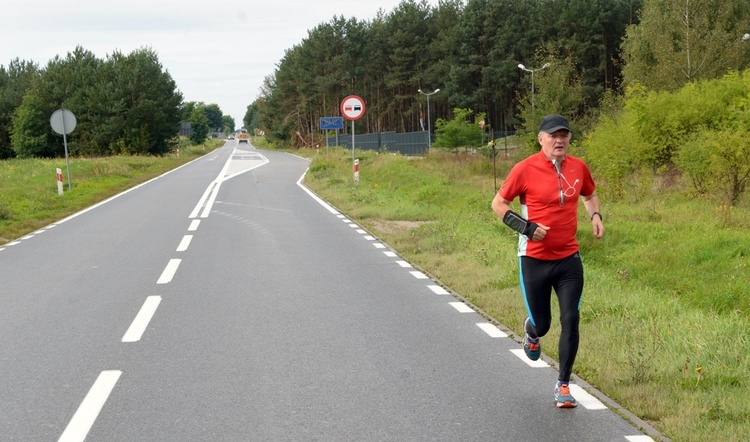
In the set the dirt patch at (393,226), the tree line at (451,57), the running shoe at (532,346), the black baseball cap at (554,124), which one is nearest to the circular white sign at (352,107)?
the dirt patch at (393,226)

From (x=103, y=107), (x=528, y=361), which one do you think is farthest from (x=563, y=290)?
(x=103, y=107)

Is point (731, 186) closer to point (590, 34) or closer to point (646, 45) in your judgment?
point (646, 45)

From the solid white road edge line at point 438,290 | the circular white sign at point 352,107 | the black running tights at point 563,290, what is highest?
the circular white sign at point 352,107

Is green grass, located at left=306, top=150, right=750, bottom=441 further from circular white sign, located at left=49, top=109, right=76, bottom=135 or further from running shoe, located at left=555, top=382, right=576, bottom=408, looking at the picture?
circular white sign, located at left=49, top=109, right=76, bottom=135

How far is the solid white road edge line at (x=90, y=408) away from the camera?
429 centimetres

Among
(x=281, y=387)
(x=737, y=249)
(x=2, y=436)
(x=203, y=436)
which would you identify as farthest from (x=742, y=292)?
(x=2, y=436)

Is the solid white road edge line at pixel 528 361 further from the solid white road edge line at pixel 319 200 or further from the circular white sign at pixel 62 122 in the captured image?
the circular white sign at pixel 62 122

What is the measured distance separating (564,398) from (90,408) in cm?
297

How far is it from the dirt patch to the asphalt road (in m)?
2.92

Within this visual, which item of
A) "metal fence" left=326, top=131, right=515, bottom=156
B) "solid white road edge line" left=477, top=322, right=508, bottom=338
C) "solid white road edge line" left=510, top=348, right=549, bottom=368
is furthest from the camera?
"metal fence" left=326, top=131, right=515, bottom=156

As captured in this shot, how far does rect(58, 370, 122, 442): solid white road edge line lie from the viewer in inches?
169

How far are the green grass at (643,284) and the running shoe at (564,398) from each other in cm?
37

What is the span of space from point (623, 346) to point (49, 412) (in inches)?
165

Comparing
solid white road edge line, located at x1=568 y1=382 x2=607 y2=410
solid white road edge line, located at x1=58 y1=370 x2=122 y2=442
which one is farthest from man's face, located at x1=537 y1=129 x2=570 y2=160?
solid white road edge line, located at x1=58 y1=370 x2=122 y2=442
